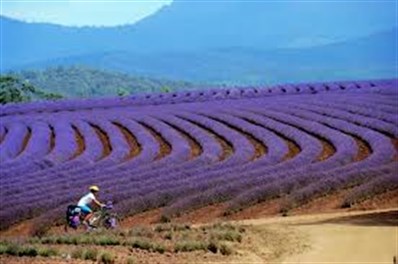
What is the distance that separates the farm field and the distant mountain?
111 m

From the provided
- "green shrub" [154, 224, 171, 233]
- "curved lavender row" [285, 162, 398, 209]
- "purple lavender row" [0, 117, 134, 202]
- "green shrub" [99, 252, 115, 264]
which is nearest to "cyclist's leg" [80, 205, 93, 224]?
"green shrub" [154, 224, 171, 233]

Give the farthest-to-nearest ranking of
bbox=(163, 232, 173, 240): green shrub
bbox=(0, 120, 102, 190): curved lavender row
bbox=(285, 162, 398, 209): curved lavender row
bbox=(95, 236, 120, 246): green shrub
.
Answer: bbox=(0, 120, 102, 190): curved lavender row
bbox=(285, 162, 398, 209): curved lavender row
bbox=(163, 232, 173, 240): green shrub
bbox=(95, 236, 120, 246): green shrub

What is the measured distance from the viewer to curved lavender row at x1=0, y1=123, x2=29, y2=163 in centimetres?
2994

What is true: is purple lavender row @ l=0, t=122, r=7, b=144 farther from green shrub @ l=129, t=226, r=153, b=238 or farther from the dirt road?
green shrub @ l=129, t=226, r=153, b=238

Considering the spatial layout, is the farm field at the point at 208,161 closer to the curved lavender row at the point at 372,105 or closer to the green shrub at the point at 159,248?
the curved lavender row at the point at 372,105

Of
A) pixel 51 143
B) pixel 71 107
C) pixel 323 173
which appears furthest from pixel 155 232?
pixel 71 107

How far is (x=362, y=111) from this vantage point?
34.4 metres

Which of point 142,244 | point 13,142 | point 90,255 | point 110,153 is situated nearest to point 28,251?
point 90,255

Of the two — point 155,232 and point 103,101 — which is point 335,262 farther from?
point 103,101

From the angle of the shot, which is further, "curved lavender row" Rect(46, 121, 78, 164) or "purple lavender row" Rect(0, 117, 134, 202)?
"curved lavender row" Rect(46, 121, 78, 164)

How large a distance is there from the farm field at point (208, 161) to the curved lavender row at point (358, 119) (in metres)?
0.05

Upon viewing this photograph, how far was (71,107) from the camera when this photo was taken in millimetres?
50062

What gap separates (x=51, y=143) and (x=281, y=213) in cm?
1723

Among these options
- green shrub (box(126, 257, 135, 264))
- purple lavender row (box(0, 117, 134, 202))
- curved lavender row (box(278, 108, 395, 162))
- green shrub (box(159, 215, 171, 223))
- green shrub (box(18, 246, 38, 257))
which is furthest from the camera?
curved lavender row (box(278, 108, 395, 162))
